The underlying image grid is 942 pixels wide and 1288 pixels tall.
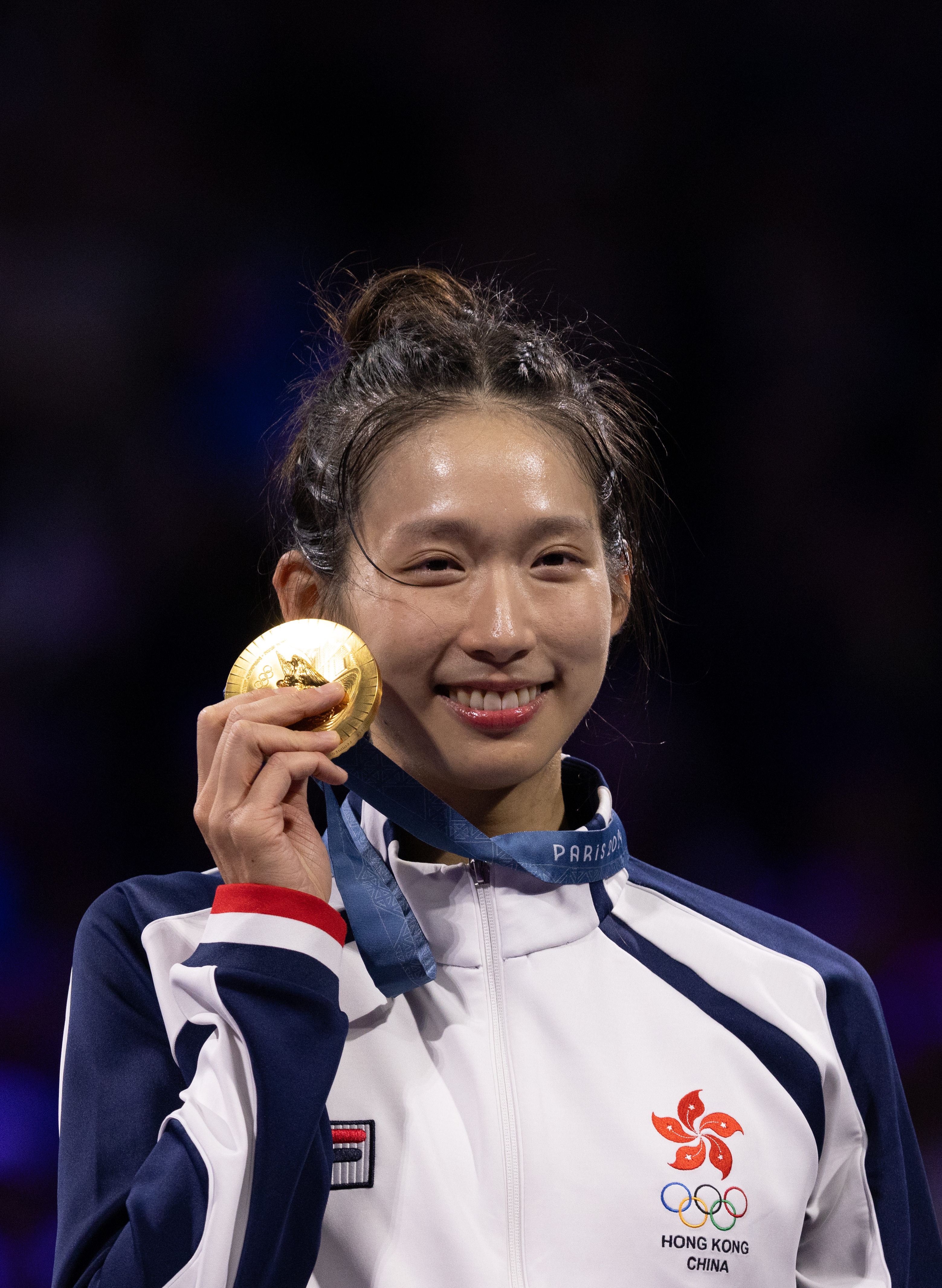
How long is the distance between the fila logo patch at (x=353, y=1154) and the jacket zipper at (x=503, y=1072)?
16cm

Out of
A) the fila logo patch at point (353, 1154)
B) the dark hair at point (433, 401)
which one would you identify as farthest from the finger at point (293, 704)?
the fila logo patch at point (353, 1154)

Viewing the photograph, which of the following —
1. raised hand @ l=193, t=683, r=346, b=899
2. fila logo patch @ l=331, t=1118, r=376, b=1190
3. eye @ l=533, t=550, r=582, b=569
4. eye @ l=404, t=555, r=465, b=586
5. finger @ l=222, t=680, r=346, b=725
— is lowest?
fila logo patch @ l=331, t=1118, r=376, b=1190

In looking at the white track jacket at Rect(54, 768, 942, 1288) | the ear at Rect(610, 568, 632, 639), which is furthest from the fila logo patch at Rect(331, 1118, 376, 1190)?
the ear at Rect(610, 568, 632, 639)

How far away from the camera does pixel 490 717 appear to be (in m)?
1.61

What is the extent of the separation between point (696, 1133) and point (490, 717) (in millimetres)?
586

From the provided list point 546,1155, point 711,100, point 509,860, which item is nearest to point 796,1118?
point 546,1155

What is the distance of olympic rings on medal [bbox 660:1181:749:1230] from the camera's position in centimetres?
151

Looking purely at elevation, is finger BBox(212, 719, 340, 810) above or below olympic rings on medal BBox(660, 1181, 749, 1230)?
above

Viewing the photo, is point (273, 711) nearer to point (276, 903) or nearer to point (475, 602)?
Result: point (276, 903)

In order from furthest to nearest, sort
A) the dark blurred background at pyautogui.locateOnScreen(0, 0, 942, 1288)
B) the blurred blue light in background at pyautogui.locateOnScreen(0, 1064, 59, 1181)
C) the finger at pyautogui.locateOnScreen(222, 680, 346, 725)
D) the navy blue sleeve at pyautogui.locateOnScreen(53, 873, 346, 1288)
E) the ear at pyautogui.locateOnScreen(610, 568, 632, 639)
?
the dark blurred background at pyautogui.locateOnScreen(0, 0, 942, 1288), the blurred blue light in background at pyautogui.locateOnScreen(0, 1064, 59, 1181), the ear at pyautogui.locateOnScreen(610, 568, 632, 639), the finger at pyautogui.locateOnScreen(222, 680, 346, 725), the navy blue sleeve at pyautogui.locateOnScreen(53, 873, 346, 1288)

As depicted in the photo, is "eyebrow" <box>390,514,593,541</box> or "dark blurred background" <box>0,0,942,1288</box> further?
"dark blurred background" <box>0,0,942,1288</box>

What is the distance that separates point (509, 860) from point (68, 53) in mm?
2240

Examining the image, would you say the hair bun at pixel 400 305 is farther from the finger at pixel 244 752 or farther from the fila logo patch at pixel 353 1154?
the fila logo patch at pixel 353 1154

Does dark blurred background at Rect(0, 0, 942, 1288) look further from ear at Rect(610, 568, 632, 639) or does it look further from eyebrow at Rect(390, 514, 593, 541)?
eyebrow at Rect(390, 514, 593, 541)
